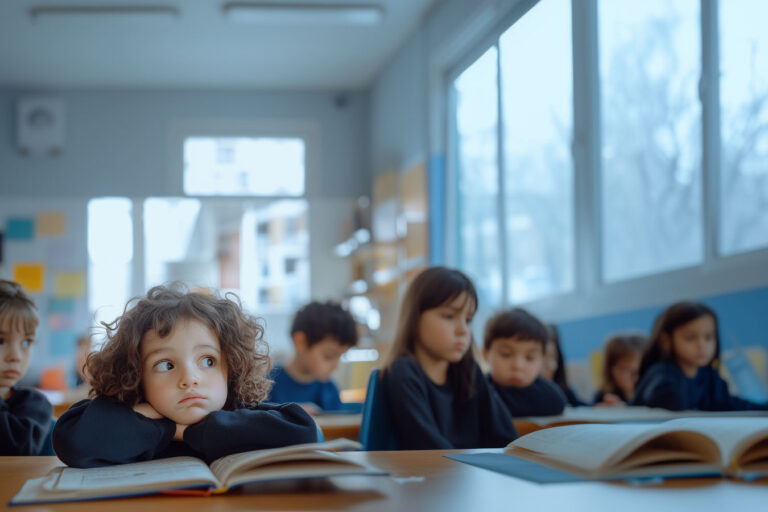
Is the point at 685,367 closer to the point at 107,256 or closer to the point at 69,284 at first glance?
the point at 107,256

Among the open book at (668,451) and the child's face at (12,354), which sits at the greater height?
the child's face at (12,354)

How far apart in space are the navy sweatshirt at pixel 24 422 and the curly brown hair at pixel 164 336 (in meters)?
0.48

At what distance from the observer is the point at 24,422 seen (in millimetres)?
1734

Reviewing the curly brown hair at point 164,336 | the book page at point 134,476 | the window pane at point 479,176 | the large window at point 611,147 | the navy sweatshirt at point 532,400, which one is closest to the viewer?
the book page at point 134,476

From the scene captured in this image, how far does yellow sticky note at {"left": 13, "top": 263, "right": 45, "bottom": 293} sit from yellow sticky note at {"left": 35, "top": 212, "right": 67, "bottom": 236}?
0.29 m

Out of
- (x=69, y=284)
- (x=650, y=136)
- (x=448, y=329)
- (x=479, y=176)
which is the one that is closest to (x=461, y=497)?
(x=448, y=329)

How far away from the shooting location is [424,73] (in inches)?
275

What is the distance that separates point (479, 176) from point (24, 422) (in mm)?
4765

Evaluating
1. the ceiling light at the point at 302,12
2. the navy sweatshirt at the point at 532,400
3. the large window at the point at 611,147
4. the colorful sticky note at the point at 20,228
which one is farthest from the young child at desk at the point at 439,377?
the colorful sticky note at the point at 20,228

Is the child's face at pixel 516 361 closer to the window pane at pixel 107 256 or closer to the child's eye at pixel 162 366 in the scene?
the child's eye at pixel 162 366

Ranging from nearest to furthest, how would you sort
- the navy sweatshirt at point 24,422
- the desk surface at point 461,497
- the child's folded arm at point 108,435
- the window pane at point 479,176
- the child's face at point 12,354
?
the desk surface at point 461,497 → the child's folded arm at point 108,435 → the navy sweatshirt at point 24,422 → the child's face at point 12,354 → the window pane at point 479,176

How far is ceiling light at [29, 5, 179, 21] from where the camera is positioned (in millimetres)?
6598

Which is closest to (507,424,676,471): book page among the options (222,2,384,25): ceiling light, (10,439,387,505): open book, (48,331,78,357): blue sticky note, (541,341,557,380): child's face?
(10,439,387,505): open book

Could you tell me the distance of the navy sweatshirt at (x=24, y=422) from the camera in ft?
5.62
